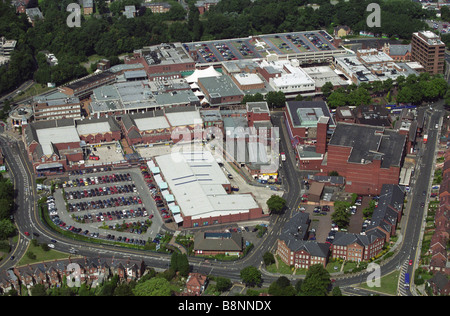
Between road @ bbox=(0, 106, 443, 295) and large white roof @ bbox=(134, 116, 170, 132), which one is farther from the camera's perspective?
large white roof @ bbox=(134, 116, 170, 132)

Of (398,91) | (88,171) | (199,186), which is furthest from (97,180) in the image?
(398,91)

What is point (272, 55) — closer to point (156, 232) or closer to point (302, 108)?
point (302, 108)

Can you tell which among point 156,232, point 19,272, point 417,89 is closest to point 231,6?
point 417,89

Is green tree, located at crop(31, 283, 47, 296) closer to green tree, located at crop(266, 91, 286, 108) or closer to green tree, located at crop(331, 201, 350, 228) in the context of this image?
green tree, located at crop(331, 201, 350, 228)

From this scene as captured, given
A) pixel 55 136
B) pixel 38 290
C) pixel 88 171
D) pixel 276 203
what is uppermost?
pixel 38 290

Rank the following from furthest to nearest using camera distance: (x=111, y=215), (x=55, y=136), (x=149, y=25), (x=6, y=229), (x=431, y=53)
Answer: (x=149, y=25)
(x=431, y=53)
(x=55, y=136)
(x=111, y=215)
(x=6, y=229)

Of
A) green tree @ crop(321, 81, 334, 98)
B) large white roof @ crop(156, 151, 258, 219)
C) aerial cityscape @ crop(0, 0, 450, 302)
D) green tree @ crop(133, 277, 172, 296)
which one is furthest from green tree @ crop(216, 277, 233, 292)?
green tree @ crop(321, 81, 334, 98)

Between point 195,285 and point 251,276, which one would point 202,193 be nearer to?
point 251,276
